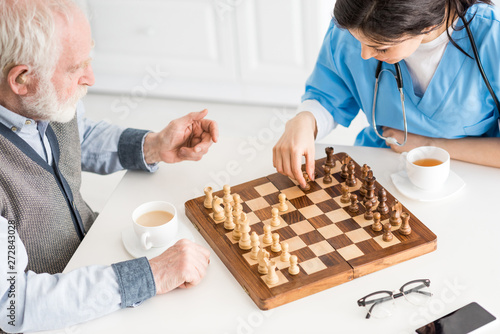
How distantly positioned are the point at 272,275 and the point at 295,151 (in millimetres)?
424

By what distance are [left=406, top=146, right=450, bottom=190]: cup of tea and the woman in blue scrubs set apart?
101mm

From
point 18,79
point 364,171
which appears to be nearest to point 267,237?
point 364,171

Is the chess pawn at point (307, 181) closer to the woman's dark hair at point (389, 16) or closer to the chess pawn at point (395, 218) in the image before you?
the chess pawn at point (395, 218)

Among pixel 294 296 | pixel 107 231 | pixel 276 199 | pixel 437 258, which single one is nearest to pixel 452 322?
pixel 437 258

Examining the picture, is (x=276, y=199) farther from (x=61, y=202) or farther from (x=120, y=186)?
(x=61, y=202)

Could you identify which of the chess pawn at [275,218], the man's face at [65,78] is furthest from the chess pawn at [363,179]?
the man's face at [65,78]

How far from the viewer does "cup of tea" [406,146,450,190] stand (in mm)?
1542

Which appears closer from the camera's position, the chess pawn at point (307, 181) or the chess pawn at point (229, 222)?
the chess pawn at point (229, 222)

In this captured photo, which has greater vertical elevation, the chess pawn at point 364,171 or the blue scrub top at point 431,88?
the blue scrub top at point 431,88

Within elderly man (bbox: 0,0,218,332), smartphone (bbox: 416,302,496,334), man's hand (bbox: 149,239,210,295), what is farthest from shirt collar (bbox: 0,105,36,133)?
smartphone (bbox: 416,302,496,334)

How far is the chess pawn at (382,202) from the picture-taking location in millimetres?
1496

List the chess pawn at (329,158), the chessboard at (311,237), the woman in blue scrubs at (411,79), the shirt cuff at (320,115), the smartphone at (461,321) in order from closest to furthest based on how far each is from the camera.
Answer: the smartphone at (461,321) < the chessboard at (311,237) < the woman in blue scrubs at (411,79) < the chess pawn at (329,158) < the shirt cuff at (320,115)

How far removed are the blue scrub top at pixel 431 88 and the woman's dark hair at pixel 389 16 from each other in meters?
0.16

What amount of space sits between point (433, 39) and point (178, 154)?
2.41 feet
